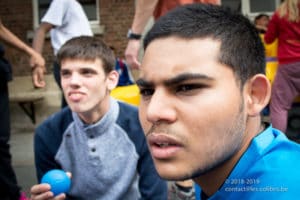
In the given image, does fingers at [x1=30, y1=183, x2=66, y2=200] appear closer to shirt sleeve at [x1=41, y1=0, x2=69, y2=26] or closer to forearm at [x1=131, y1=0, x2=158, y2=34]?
forearm at [x1=131, y1=0, x2=158, y2=34]

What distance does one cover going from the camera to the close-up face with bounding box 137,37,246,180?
4.07 ft

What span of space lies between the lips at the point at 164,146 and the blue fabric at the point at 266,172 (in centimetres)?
26

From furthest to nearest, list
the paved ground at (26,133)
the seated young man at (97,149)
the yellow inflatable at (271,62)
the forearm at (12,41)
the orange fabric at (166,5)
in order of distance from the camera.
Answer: the yellow inflatable at (271,62), the paved ground at (26,133), the forearm at (12,41), the orange fabric at (166,5), the seated young man at (97,149)

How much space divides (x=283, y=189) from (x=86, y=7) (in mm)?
9054

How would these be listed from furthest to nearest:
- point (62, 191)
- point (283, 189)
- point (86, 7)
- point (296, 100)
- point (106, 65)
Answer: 1. point (86, 7)
2. point (296, 100)
3. point (106, 65)
4. point (62, 191)
5. point (283, 189)

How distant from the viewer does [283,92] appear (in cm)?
513

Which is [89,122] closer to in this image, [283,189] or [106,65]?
[106,65]

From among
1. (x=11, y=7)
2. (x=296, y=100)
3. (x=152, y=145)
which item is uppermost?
(x=152, y=145)

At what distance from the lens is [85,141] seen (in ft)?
8.48

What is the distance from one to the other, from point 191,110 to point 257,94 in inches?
10.8

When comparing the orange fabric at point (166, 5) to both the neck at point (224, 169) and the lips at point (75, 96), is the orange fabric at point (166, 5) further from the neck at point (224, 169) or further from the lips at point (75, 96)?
the neck at point (224, 169)

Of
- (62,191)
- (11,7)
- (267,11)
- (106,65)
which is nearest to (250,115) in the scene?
(62,191)

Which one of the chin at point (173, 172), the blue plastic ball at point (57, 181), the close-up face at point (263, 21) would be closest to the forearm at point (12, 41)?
the blue plastic ball at point (57, 181)

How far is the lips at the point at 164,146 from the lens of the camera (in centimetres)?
124
